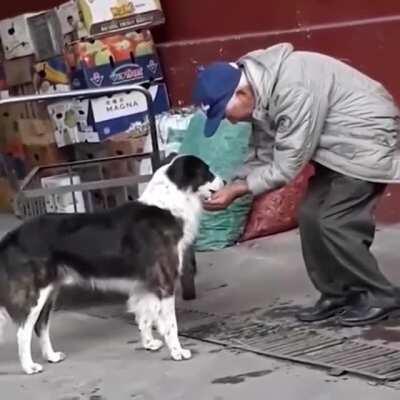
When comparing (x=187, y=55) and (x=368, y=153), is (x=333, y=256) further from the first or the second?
(x=187, y=55)

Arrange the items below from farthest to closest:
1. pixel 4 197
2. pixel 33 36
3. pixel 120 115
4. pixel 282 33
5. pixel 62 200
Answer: pixel 4 197, pixel 33 36, pixel 120 115, pixel 62 200, pixel 282 33

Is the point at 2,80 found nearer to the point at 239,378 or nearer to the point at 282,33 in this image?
the point at 282,33

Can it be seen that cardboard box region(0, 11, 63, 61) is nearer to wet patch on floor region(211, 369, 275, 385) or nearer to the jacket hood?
the jacket hood

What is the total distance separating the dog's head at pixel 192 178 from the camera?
235 inches

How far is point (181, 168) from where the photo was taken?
19.6ft

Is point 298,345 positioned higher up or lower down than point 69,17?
lower down

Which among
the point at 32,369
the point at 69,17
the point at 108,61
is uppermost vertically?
the point at 69,17

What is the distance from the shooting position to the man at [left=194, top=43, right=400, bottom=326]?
5895 millimetres

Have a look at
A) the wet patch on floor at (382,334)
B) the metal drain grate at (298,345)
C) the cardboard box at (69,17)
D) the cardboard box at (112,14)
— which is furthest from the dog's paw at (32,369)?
the cardboard box at (69,17)

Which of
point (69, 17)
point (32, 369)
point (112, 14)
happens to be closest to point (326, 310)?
point (32, 369)

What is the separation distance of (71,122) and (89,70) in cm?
54

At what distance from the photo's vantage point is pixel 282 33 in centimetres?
884

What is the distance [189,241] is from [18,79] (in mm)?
5143

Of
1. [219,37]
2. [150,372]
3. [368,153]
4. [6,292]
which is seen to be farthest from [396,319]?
[219,37]
